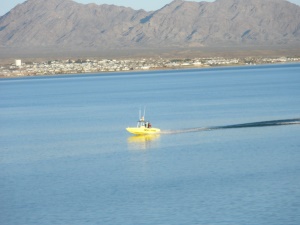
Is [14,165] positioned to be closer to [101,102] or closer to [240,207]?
[240,207]

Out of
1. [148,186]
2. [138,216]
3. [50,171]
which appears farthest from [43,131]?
[138,216]

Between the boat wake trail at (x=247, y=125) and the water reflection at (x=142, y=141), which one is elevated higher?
the boat wake trail at (x=247, y=125)

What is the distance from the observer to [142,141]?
4766 centimetres

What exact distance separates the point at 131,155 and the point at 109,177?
679 centimetres

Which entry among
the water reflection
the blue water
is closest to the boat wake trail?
the blue water

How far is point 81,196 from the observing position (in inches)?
1230

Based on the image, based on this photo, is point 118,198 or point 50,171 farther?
point 50,171

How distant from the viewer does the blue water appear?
27797 mm

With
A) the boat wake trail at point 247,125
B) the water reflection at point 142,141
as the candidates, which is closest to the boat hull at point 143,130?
the water reflection at point 142,141

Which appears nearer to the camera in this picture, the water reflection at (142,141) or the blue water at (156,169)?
the blue water at (156,169)

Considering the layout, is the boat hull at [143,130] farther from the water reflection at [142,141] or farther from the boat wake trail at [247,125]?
the boat wake trail at [247,125]

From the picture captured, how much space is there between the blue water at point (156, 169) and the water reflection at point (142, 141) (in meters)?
0.07

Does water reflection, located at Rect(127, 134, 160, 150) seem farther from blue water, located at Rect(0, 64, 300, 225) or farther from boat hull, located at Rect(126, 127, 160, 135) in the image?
boat hull, located at Rect(126, 127, 160, 135)

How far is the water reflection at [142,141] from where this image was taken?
148 feet
